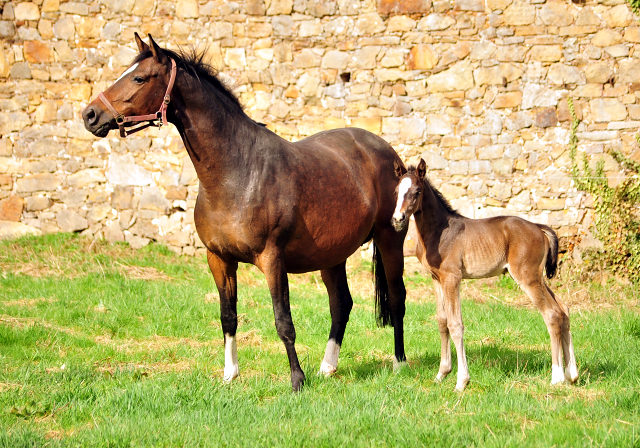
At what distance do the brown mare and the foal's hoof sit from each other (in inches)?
44.9

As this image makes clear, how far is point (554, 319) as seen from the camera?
4.97 m

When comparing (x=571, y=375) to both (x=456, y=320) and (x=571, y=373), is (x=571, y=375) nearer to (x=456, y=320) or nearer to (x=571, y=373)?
(x=571, y=373)

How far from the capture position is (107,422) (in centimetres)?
404

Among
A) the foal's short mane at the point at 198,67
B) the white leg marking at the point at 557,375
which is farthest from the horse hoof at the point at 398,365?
the foal's short mane at the point at 198,67

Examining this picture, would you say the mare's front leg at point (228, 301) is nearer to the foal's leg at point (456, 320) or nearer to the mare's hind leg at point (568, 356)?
the foal's leg at point (456, 320)

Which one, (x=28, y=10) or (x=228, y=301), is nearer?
(x=228, y=301)

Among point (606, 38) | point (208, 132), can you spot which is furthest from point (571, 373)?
point (606, 38)

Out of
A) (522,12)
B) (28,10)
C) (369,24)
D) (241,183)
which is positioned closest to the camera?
(241,183)

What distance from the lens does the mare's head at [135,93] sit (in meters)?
4.53

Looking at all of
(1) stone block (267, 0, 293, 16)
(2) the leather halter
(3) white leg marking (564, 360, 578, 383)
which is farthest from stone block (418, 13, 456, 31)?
(3) white leg marking (564, 360, 578, 383)

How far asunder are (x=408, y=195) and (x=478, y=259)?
0.85 meters

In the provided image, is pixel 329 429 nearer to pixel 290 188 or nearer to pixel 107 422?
pixel 107 422

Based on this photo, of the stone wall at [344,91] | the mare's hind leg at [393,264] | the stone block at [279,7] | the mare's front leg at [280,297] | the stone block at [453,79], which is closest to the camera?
the mare's front leg at [280,297]

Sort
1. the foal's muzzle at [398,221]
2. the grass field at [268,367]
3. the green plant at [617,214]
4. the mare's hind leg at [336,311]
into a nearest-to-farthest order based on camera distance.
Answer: the grass field at [268,367] < the foal's muzzle at [398,221] < the mare's hind leg at [336,311] < the green plant at [617,214]
